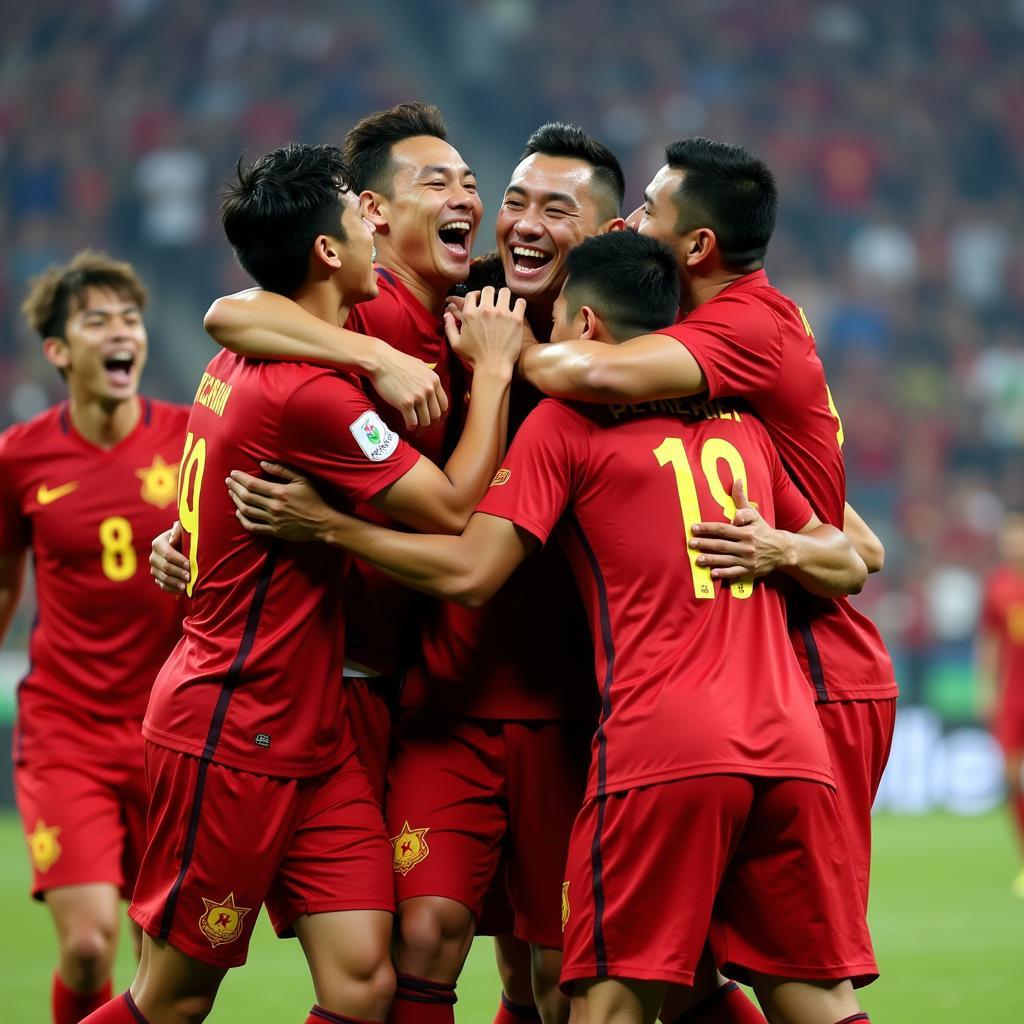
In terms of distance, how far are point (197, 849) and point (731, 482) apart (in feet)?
4.98

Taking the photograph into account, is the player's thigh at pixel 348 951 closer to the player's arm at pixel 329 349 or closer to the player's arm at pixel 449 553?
the player's arm at pixel 449 553

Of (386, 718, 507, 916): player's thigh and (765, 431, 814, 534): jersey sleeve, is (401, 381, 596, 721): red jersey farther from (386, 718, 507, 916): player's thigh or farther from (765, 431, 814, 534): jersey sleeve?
(765, 431, 814, 534): jersey sleeve

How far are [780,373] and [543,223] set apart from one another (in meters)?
0.95

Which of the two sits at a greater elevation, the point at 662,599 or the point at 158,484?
the point at 158,484

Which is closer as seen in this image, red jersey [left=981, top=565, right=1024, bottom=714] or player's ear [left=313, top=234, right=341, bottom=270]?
player's ear [left=313, top=234, right=341, bottom=270]

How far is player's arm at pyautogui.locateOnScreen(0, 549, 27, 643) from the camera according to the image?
5863 mm

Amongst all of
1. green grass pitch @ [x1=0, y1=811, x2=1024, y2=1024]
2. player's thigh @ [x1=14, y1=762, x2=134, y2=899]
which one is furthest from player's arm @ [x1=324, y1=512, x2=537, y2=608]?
green grass pitch @ [x1=0, y1=811, x2=1024, y2=1024]

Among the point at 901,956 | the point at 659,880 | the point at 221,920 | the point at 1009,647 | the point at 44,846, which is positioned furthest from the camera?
the point at 1009,647

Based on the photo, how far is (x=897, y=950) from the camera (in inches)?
308

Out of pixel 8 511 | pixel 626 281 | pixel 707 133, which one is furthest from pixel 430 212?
pixel 707 133

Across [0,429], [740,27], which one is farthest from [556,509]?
[740,27]

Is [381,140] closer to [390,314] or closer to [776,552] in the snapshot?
[390,314]

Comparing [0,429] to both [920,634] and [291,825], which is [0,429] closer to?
[920,634]

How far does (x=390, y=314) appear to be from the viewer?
429 cm
